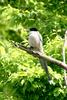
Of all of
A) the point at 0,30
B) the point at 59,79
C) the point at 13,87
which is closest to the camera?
the point at 59,79

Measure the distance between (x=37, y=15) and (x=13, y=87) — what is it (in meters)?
2.41

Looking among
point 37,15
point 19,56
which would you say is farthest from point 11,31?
point 19,56

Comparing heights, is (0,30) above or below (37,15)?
below

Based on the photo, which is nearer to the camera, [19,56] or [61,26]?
[19,56]

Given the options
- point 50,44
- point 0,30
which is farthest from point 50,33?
point 0,30

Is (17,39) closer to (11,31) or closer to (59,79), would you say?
(11,31)

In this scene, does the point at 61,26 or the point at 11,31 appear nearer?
the point at 61,26

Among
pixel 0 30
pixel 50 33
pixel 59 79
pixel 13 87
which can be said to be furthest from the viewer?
pixel 0 30

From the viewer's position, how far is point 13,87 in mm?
8133

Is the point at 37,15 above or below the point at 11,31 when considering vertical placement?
above

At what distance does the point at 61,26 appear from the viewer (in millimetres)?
10031

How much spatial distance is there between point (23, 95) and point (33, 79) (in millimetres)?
507

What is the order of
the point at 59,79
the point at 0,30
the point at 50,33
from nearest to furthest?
the point at 59,79 → the point at 50,33 → the point at 0,30

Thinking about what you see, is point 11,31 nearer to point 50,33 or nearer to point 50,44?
point 50,33
